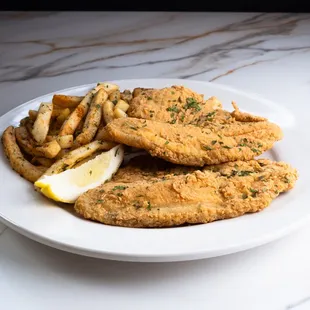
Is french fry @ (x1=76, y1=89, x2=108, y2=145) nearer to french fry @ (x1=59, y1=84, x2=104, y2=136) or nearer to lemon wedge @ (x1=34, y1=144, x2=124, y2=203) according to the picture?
french fry @ (x1=59, y1=84, x2=104, y2=136)

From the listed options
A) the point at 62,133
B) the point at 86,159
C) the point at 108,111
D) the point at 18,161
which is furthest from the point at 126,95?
the point at 18,161

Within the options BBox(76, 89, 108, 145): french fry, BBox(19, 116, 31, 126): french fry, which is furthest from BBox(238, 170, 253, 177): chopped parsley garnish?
BBox(19, 116, 31, 126): french fry

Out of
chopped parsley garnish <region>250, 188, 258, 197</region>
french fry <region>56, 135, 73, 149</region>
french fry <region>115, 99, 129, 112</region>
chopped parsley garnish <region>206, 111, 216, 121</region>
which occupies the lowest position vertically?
chopped parsley garnish <region>250, 188, 258, 197</region>

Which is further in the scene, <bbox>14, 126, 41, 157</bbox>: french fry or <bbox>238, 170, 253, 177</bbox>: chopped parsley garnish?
<bbox>14, 126, 41, 157</bbox>: french fry

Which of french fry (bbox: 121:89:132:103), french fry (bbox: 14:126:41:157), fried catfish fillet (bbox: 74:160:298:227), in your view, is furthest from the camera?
french fry (bbox: 121:89:132:103)

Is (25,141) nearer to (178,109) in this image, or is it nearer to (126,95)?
(126,95)

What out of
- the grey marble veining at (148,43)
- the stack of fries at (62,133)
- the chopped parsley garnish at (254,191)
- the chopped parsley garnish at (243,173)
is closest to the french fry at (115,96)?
the stack of fries at (62,133)

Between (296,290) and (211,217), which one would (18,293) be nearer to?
(211,217)

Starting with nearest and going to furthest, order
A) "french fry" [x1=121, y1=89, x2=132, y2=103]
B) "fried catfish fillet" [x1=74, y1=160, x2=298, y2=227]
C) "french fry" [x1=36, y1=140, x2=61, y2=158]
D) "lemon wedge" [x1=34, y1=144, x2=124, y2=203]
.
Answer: "fried catfish fillet" [x1=74, y1=160, x2=298, y2=227] < "lemon wedge" [x1=34, y1=144, x2=124, y2=203] < "french fry" [x1=36, y1=140, x2=61, y2=158] < "french fry" [x1=121, y1=89, x2=132, y2=103]
